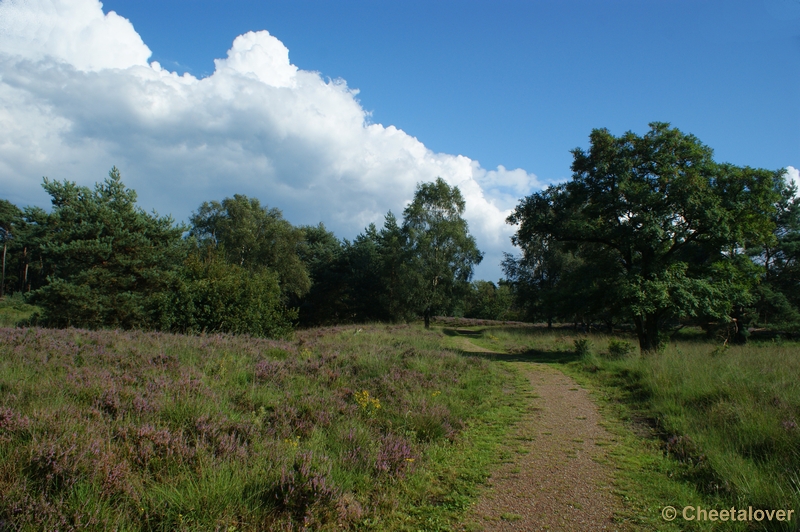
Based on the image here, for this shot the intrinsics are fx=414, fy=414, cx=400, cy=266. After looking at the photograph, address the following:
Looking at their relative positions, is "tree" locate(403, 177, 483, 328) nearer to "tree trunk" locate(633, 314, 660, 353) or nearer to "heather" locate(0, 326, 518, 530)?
"tree trunk" locate(633, 314, 660, 353)

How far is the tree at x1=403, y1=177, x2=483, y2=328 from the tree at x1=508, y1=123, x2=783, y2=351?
19.8m

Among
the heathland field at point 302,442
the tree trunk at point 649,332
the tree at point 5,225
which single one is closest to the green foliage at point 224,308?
the heathland field at point 302,442

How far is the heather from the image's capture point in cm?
326

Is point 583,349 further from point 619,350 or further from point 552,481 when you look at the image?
point 552,481

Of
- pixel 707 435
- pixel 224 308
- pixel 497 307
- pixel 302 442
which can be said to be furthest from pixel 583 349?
pixel 497 307

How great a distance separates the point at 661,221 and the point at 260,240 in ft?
112

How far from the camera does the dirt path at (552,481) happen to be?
13.0ft

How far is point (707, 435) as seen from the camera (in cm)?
602

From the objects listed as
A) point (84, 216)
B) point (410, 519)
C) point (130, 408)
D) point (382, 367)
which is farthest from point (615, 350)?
point (84, 216)

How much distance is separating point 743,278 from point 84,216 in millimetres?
29530

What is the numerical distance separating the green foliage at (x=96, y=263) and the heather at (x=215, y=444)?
38.0ft

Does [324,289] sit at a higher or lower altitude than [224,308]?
higher

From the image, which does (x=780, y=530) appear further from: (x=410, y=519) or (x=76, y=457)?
(x=76, y=457)

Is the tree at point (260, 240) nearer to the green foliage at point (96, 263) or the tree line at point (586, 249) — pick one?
the tree line at point (586, 249)
